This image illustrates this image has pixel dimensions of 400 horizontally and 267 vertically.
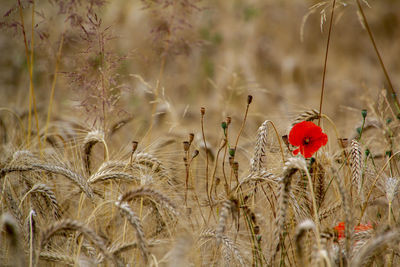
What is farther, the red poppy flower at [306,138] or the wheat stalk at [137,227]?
the red poppy flower at [306,138]

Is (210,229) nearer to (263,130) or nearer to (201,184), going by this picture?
(263,130)

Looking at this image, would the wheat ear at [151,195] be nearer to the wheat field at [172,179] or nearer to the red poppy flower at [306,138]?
the wheat field at [172,179]

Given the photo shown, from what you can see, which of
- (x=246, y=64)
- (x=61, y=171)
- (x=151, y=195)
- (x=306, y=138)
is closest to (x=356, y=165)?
(x=306, y=138)

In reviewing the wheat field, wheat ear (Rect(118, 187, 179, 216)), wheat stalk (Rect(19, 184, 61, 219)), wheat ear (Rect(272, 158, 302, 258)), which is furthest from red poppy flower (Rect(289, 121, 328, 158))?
wheat stalk (Rect(19, 184, 61, 219))

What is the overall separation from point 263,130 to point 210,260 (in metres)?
0.56

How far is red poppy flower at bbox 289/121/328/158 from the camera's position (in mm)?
1305

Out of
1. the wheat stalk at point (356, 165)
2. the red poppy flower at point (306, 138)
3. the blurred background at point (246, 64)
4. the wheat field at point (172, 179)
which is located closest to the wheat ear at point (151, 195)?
the wheat field at point (172, 179)

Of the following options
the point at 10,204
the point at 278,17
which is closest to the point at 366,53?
the point at 278,17

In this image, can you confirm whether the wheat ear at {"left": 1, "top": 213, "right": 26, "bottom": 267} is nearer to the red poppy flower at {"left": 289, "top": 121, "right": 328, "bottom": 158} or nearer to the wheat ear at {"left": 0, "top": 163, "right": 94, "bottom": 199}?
the wheat ear at {"left": 0, "top": 163, "right": 94, "bottom": 199}

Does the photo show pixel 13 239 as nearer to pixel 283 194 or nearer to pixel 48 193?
pixel 48 193

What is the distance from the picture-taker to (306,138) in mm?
1314

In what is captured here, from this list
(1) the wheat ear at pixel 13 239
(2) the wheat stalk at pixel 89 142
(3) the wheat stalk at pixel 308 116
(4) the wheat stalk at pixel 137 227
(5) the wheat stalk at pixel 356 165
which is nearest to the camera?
(1) the wheat ear at pixel 13 239

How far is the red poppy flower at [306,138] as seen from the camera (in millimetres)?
1305

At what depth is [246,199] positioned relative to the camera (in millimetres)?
1462
